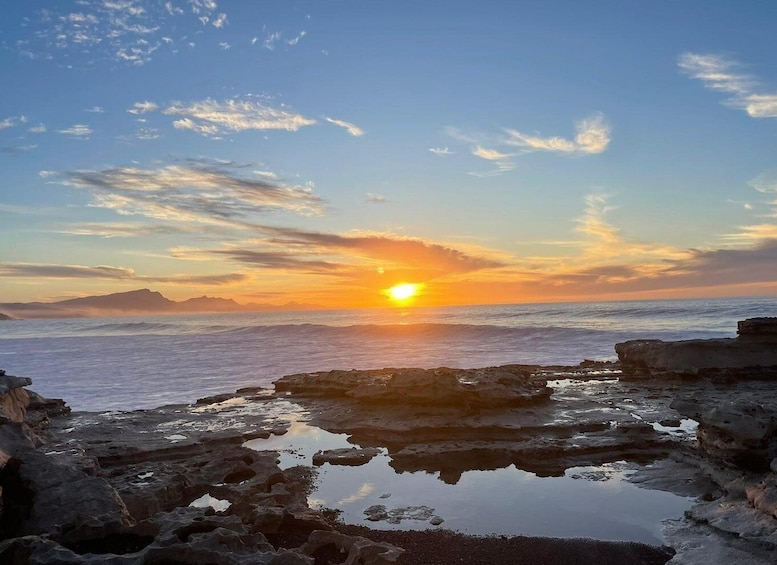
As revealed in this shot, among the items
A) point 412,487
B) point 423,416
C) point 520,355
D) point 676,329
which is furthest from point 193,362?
point 676,329

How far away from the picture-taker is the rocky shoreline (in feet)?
27.4

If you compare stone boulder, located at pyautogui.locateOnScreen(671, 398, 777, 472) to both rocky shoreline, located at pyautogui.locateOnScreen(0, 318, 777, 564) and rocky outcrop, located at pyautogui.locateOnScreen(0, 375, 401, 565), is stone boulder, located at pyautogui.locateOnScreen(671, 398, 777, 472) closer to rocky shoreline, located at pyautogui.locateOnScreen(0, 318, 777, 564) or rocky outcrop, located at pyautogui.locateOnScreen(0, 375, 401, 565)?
rocky shoreline, located at pyautogui.locateOnScreen(0, 318, 777, 564)

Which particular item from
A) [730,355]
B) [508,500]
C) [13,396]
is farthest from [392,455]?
[730,355]

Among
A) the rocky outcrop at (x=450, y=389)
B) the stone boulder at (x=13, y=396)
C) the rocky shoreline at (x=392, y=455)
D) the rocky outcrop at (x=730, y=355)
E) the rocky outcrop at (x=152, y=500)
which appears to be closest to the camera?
the rocky outcrop at (x=152, y=500)

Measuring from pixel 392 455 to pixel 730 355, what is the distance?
63.4 feet

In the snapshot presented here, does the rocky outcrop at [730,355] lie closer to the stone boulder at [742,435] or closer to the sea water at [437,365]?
the sea water at [437,365]

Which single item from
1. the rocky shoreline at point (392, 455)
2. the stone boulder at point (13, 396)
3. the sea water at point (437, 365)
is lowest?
the sea water at point (437, 365)

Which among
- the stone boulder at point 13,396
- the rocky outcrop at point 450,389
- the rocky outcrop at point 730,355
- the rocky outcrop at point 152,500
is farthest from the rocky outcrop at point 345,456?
the rocky outcrop at point 730,355

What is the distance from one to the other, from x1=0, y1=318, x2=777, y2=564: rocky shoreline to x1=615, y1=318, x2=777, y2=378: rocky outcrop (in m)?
0.07

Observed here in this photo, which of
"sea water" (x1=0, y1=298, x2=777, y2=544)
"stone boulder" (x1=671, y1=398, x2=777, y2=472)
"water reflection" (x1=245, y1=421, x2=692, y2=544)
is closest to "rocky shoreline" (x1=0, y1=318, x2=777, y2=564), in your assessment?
"stone boulder" (x1=671, y1=398, x2=777, y2=472)

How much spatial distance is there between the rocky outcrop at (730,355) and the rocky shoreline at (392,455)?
0.07 meters

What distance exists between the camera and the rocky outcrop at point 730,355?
24.5 m

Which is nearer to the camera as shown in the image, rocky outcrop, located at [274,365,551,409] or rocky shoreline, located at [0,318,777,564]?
rocky shoreline, located at [0,318,777,564]

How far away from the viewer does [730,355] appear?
2505 centimetres
